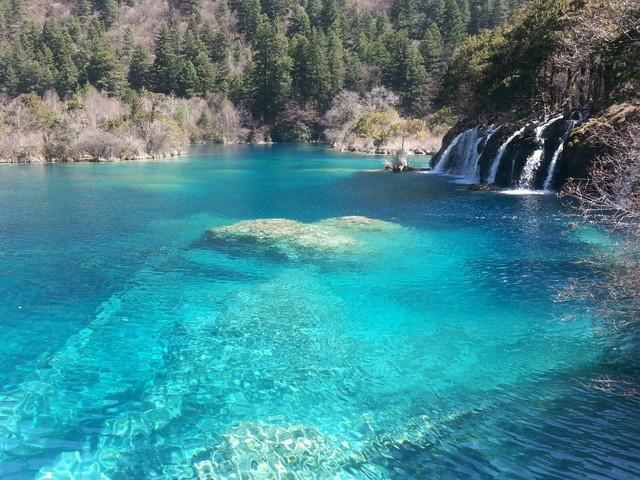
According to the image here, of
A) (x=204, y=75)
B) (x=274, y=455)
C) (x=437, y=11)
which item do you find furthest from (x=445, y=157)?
(x=437, y=11)

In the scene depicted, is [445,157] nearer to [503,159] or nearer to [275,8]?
[503,159]

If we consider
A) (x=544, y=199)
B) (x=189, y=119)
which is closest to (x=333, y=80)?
(x=189, y=119)

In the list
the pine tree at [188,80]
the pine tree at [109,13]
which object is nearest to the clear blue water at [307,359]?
the pine tree at [188,80]

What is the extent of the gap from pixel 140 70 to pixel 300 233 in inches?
3588

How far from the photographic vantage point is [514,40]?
115ft

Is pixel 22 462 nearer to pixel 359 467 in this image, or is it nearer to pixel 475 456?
pixel 359 467

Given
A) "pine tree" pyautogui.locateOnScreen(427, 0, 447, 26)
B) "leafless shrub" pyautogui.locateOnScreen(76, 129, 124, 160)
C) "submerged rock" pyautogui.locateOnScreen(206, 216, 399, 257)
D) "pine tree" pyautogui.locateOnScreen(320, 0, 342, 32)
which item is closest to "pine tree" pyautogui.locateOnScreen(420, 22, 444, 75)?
"pine tree" pyautogui.locateOnScreen(427, 0, 447, 26)

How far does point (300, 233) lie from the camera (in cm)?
1798

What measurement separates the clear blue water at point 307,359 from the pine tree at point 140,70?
87.0m

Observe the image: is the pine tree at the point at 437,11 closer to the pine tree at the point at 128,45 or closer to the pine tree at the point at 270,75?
the pine tree at the point at 270,75

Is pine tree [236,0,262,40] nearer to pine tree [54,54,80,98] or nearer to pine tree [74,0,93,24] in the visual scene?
pine tree [74,0,93,24]

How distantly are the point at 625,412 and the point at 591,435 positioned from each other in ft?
2.95

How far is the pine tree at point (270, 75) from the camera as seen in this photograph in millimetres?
94500

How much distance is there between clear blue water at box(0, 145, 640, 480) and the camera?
6.26m
